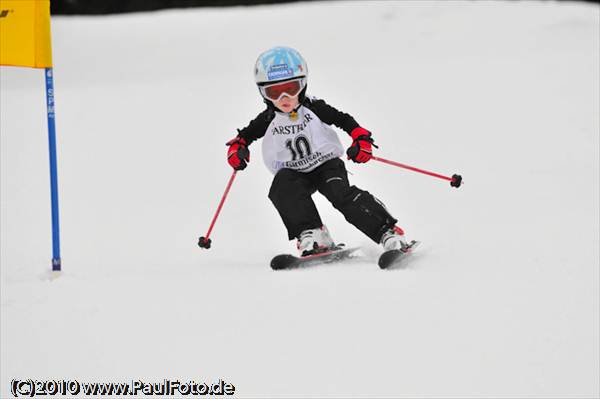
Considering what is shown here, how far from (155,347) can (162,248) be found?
225 centimetres

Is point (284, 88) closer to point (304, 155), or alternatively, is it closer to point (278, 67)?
point (278, 67)

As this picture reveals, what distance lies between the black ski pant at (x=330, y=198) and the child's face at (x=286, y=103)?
38cm

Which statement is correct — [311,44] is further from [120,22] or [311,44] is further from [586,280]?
[586,280]

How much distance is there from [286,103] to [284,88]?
0.33ft

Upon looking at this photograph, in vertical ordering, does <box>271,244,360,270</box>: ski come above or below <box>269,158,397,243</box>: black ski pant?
below

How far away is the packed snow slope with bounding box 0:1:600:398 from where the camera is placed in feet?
9.87

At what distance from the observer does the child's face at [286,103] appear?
13.9 feet

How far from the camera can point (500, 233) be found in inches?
185

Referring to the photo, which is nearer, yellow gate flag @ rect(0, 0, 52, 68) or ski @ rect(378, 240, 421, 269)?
ski @ rect(378, 240, 421, 269)

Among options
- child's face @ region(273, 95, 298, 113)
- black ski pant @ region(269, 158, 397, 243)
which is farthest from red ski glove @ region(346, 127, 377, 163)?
child's face @ region(273, 95, 298, 113)

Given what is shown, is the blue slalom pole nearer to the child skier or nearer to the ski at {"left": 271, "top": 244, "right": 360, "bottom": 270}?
the child skier

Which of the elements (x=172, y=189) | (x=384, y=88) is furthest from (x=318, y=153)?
(x=384, y=88)

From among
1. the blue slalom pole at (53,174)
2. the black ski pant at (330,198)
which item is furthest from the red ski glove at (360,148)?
the blue slalom pole at (53,174)

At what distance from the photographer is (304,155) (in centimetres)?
441
